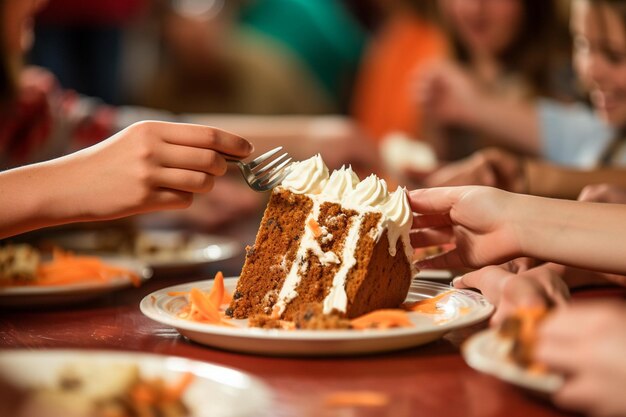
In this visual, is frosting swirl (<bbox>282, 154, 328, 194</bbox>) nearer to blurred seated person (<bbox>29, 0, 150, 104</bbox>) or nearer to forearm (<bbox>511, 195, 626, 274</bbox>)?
forearm (<bbox>511, 195, 626, 274</bbox>)

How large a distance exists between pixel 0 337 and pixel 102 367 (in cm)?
60

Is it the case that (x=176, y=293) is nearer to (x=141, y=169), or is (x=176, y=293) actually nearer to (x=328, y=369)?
(x=141, y=169)

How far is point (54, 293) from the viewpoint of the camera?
1818mm

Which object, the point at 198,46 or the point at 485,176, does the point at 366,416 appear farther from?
the point at 198,46

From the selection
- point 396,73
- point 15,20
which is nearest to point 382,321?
point 15,20

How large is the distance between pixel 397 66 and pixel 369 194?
5429 millimetres

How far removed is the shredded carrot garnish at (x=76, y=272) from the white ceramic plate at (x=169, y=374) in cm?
88

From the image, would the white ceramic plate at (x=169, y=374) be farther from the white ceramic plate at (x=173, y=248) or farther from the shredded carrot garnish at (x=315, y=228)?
the white ceramic plate at (x=173, y=248)

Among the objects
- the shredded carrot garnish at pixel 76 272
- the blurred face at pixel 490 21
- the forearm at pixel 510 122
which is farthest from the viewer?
the blurred face at pixel 490 21

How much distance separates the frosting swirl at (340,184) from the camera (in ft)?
5.33

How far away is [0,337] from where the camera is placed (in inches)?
60.7

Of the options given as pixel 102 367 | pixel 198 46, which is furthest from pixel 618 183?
pixel 198 46

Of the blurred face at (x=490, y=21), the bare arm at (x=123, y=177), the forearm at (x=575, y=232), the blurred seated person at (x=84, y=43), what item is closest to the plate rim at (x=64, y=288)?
the bare arm at (x=123, y=177)

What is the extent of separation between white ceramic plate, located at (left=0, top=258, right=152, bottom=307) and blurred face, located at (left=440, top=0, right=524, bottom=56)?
3.08 m
